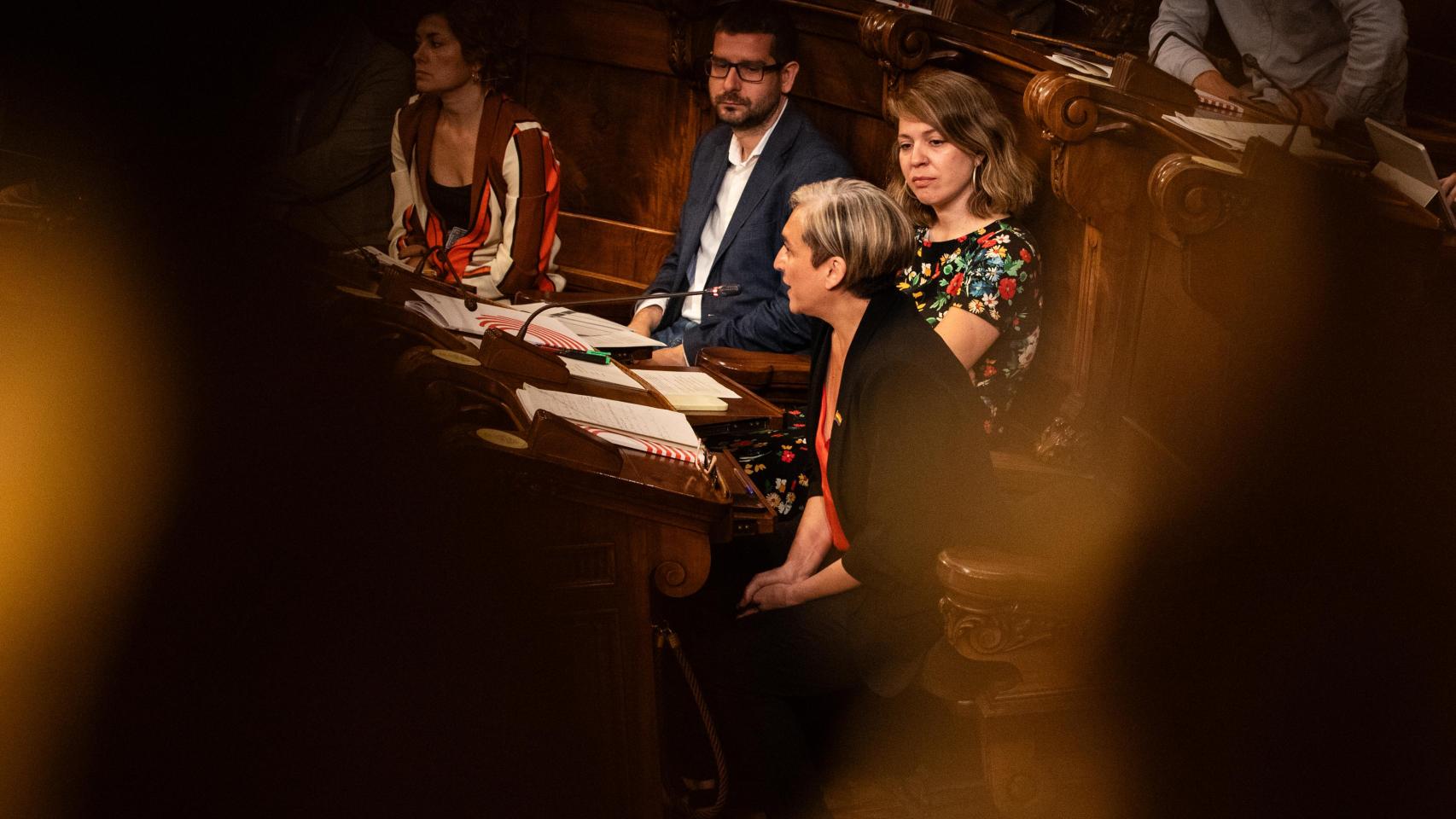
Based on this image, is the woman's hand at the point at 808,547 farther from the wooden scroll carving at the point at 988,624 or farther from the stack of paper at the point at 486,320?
the stack of paper at the point at 486,320

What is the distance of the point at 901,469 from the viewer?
5.65 ft

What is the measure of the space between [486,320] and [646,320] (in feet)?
3.18

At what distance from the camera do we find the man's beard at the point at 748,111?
3.03 metres

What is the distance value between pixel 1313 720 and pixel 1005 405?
909 mm

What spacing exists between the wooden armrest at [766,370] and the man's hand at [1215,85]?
39.0 inches

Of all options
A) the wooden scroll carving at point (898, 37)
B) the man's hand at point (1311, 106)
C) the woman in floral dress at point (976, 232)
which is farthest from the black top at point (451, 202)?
the man's hand at point (1311, 106)

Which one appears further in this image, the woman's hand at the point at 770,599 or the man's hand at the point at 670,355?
the man's hand at the point at 670,355

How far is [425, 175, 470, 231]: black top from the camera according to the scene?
3291mm

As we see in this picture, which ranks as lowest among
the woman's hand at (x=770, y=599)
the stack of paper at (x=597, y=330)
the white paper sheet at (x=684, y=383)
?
the woman's hand at (x=770, y=599)

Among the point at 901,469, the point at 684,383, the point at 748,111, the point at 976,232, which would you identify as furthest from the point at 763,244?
the point at 901,469

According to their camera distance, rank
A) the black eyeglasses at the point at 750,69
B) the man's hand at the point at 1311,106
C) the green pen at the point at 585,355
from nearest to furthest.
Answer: the man's hand at the point at 1311,106, the green pen at the point at 585,355, the black eyeglasses at the point at 750,69

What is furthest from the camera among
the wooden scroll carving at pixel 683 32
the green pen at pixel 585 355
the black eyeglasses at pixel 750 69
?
the wooden scroll carving at pixel 683 32

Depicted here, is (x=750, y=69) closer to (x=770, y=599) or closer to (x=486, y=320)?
(x=486, y=320)

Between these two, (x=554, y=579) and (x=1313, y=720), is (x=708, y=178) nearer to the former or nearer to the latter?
(x=554, y=579)
